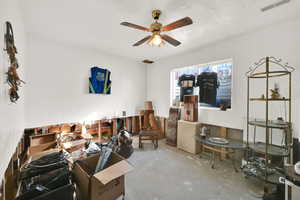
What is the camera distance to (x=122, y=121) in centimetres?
436

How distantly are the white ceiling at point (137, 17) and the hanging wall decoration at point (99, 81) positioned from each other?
2.95 feet

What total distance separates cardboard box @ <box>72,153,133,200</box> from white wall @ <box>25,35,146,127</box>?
2.04m

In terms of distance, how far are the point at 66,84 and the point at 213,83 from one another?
11.8 ft

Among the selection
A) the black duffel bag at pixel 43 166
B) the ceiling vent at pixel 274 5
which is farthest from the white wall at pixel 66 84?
the ceiling vent at pixel 274 5

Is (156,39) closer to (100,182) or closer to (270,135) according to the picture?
(100,182)

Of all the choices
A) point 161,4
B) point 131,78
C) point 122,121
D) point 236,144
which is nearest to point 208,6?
point 161,4

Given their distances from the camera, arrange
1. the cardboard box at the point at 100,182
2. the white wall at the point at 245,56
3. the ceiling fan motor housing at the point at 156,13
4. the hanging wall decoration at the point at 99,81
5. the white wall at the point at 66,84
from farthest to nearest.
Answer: the hanging wall decoration at the point at 99,81 < the white wall at the point at 66,84 < the white wall at the point at 245,56 < the ceiling fan motor housing at the point at 156,13 < the cardboard box at the point at 100,182

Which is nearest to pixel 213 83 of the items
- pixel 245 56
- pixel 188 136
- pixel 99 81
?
pixel 245 56

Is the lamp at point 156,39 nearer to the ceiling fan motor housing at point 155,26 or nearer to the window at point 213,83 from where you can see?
the ceiling fan motor housing at point 155,26

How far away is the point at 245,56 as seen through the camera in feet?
8.82

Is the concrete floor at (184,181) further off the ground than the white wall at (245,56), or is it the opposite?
the white wall at (245,56)

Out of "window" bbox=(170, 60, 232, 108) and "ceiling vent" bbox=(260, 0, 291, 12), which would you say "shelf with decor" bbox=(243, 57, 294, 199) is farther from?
"ceiling vent" bbox=(260, 0, 291, 12)

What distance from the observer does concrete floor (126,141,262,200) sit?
1887 millimetres

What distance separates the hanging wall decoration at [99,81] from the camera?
12.0 feet
